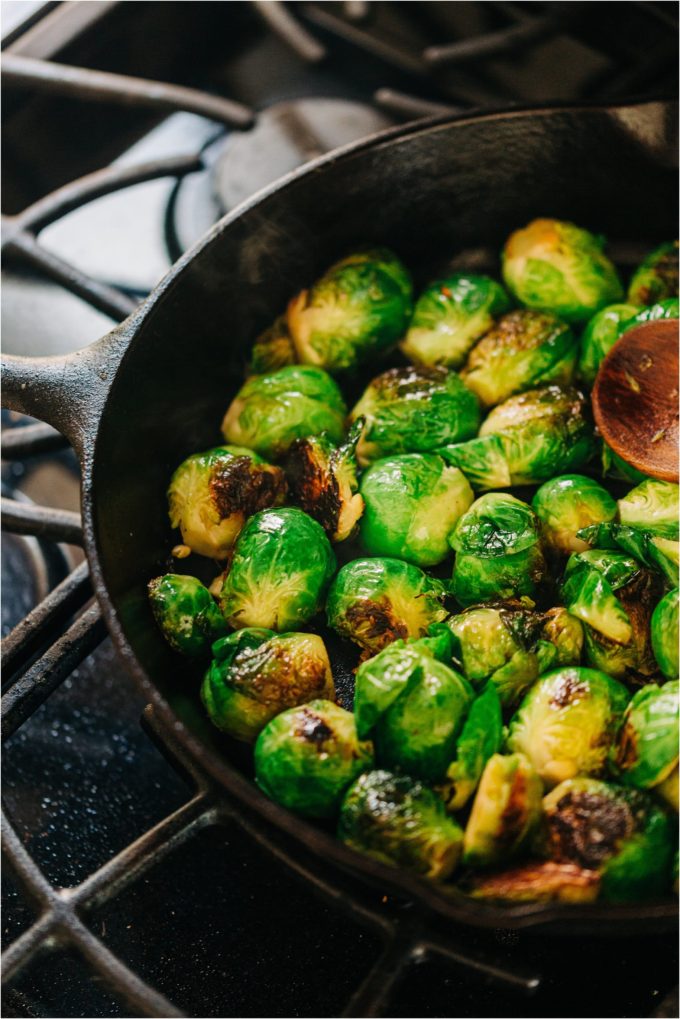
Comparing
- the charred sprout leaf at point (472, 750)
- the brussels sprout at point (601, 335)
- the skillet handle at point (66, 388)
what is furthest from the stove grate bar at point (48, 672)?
the brussels sprout at point (601, 335)

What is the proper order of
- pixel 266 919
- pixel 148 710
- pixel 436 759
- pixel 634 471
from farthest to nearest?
pixel 634 471
pixel 266 919
pixel 148 710
pixel 436 759

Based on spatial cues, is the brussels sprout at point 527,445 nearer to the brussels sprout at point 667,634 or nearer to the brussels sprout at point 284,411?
the brussels sprout at point 284,411

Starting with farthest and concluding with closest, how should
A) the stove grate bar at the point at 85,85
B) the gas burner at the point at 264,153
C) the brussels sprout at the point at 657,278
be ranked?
the gas burner at the point at 264,153 → the stove grate bar at the point at 85,85 → the brussels sprout at the point at 657,278

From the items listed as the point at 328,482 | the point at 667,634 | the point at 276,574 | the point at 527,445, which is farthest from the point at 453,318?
the point at 667,634

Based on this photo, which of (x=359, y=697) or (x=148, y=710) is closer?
(x=359, y=697)

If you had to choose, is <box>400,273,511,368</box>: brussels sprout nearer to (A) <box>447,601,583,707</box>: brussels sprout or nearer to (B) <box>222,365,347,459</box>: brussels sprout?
(B) <box>222,365,347,459</box>: brussels sprout

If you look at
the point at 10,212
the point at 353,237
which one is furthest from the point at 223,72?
the point at 353,237

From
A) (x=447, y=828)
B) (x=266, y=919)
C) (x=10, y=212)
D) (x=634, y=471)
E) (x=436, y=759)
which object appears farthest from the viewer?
(x=10, y=212)

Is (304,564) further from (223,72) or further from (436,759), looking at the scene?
(223,72)
